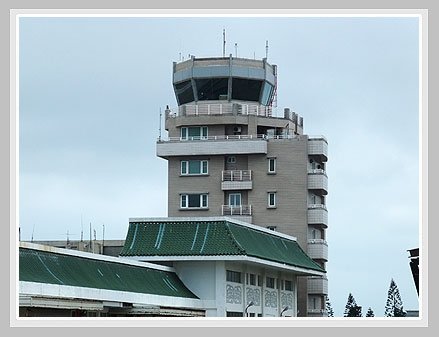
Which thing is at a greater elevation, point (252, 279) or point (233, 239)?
point (233, 239)

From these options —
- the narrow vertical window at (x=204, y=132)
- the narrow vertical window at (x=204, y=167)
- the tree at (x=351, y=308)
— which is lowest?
the tree at (x=351, y=308)

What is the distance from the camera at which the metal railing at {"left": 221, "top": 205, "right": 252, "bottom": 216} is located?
3105 inches

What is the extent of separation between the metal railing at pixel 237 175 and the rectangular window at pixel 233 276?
22003 mm

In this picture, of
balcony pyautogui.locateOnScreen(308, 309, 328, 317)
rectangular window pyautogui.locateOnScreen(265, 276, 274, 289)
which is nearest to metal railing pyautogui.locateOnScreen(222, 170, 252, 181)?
balcony pyautogui.locateOnScreen(308, 309, 328, 317)

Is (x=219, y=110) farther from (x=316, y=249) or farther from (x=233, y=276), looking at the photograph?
(x=233, y=276)

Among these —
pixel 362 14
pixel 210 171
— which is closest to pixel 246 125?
pixel 210 171

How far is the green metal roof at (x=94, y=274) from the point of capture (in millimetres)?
40562

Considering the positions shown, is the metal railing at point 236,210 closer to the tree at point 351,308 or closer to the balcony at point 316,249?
the balcony at point 316,249

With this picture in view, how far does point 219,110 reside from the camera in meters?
81.7

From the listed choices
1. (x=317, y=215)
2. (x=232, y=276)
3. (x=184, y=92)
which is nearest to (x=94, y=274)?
(x=232, y=276)

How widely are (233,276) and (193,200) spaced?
76.7ft

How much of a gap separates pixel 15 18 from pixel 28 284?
15402 mm

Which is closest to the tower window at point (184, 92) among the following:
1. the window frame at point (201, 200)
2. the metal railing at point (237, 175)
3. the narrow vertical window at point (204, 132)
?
the narrow vertical window at point (204, 132)

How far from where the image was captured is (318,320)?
22.8 m
